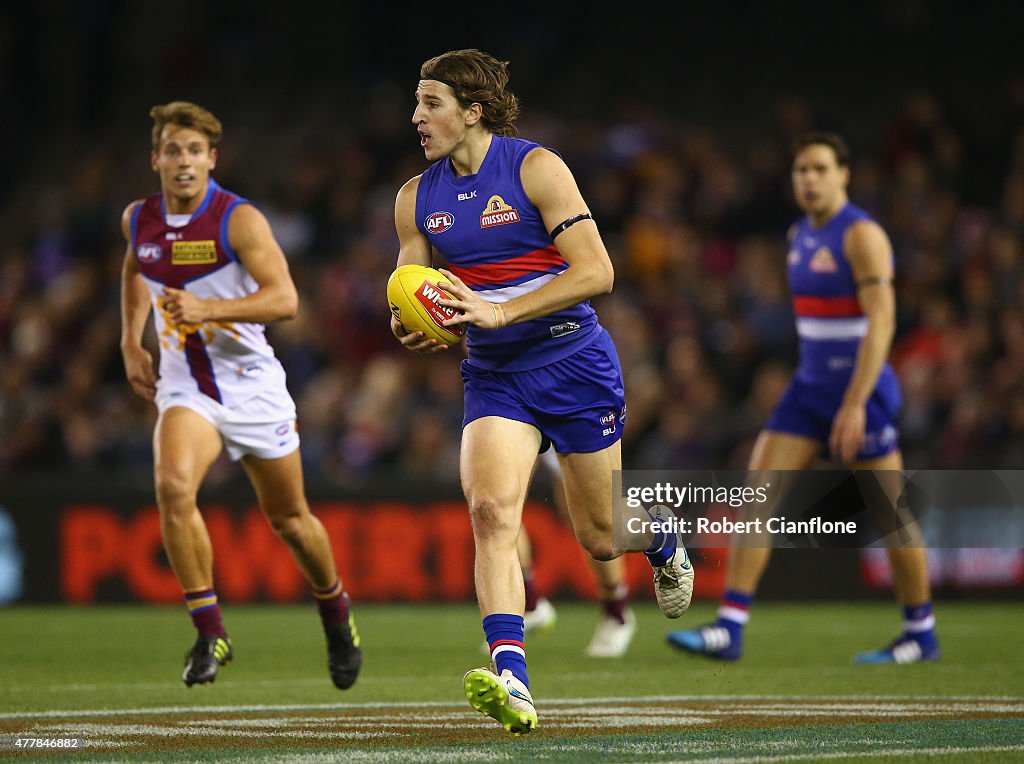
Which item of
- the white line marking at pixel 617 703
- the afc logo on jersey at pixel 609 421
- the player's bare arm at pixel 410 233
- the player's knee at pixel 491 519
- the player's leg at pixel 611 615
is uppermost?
the player's bare arm at pixel 410 233

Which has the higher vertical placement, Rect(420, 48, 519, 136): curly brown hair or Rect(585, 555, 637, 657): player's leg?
Rect(420, 48, 519, 136): curly brown hair

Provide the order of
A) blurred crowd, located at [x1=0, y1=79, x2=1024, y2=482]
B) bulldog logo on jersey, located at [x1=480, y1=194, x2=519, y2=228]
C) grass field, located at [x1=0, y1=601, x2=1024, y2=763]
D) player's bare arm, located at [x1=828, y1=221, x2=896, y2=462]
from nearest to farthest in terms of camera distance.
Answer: grass field, located at [x1=0, y1=601, x2=1024, y2=763] < bulldog logo on jersey, located at [x1=480, y1=194, x2=519, y2=228] < player's bare arm, located at [x1=828, y1=221, x2=896, y2=462] < blurred crowd, located at [x1=0, y1=79, x2=1024, y2=482]

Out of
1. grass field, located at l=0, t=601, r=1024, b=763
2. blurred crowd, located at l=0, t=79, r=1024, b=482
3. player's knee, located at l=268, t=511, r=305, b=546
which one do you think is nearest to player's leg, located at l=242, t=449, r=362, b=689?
player's knee, located at l=268, t=511, r=305, b=546

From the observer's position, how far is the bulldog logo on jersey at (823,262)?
9469 millimetres

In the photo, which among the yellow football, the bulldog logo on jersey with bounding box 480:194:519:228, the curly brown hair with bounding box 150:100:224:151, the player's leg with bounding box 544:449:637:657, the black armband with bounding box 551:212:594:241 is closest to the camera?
the yellow football

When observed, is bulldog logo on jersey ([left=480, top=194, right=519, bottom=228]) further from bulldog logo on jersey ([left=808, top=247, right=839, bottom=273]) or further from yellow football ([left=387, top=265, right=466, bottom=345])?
bulldog logo on jersey ([left=808, top=247, right=839, bottom=273])

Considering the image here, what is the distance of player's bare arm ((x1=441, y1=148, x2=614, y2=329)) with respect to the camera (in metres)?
6.04

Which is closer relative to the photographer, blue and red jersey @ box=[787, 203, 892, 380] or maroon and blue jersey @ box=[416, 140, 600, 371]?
maroon and blue jersey @ box=[416, 140, 600, 371]

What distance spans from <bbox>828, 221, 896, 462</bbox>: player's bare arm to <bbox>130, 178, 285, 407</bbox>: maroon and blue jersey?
→ 306cm

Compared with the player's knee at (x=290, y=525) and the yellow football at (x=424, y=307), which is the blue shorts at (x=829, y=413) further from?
the yellow football at (x=424, y=307)

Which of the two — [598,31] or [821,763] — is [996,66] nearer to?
[598,31]

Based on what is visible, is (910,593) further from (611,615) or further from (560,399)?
(560,399)

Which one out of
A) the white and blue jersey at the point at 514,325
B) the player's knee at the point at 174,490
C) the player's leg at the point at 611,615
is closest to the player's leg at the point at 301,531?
the player's knee at the point at 174,490

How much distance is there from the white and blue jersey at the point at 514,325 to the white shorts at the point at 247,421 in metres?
1.79
